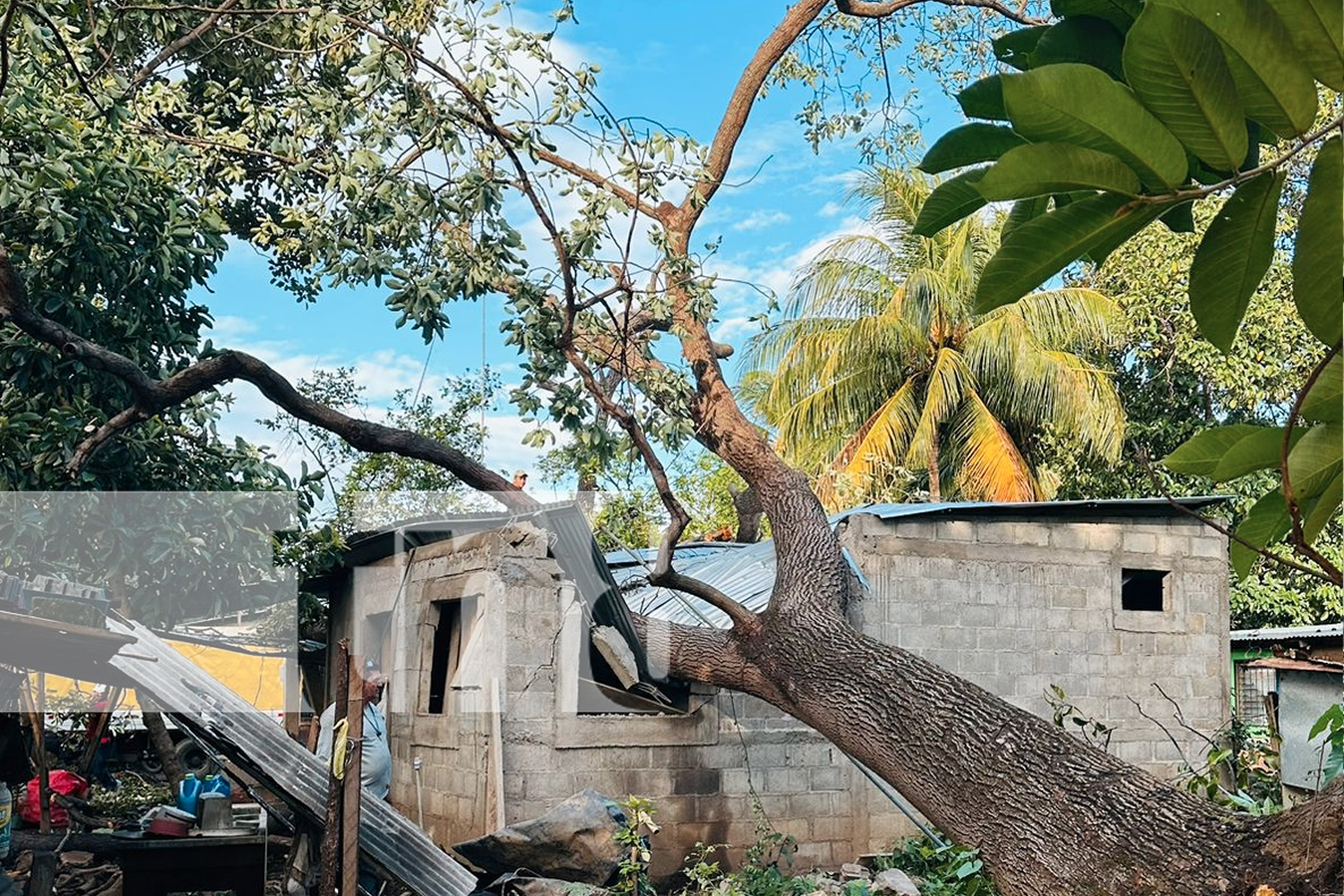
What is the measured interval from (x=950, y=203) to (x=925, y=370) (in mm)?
14671

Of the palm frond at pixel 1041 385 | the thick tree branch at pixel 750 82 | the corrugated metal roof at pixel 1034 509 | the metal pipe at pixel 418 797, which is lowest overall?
the metal pipe at pixel 418 797

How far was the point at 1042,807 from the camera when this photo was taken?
4.45m

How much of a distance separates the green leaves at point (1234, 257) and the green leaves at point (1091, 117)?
11 centimetres

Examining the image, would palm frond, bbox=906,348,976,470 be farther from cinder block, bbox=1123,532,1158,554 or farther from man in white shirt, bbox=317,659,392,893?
man in white shirt, bbox=317,659,392,893

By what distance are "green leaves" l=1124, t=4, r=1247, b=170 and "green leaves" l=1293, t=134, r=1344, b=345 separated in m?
0.12

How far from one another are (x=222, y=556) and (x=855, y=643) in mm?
3473

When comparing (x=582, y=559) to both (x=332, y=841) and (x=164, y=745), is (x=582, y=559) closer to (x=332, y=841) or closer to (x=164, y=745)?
(x=332, y=841)

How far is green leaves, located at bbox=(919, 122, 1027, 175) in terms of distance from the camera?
1.21 m

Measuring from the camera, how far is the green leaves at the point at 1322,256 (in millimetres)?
1019

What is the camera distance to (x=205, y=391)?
699 centimetres

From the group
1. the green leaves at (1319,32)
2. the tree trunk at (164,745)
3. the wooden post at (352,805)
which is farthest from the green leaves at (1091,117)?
the tree trunk at (164,745)

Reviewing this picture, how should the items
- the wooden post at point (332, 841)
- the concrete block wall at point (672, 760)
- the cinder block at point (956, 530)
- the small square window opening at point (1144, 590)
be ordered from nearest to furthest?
the wooden post at point (332, 841), the concrete block wall at point (672, 760), the cinder block at point (956, 530), the small square window opening at point (1144, 590)

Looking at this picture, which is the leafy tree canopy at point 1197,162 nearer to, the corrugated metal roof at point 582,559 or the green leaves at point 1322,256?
the green leaves at point 1322,256

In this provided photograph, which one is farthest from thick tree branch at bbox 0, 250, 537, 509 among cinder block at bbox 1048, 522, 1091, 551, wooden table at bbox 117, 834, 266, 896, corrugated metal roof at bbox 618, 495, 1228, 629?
cinder block at bbox 1048, 522, 1091, 551
